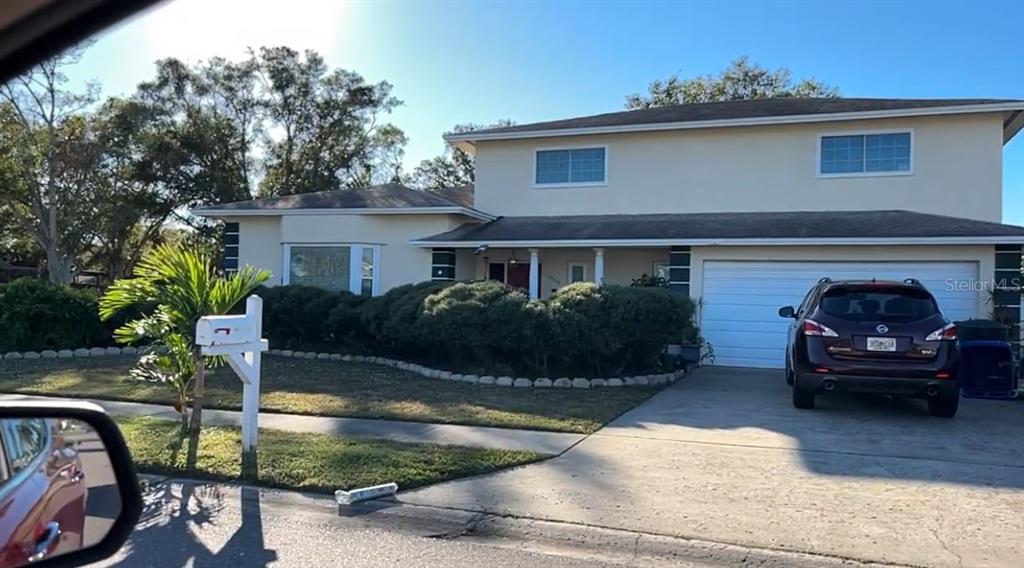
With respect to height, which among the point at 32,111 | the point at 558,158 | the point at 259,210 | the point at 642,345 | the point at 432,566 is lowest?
the point at 432,566

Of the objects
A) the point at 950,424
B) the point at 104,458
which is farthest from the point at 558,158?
the point at 104,458

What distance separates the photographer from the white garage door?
1449 cm

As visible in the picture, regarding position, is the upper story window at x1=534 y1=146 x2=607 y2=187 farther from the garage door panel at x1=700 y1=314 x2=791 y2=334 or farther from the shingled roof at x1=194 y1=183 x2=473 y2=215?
the garage door panel at x1=700 y1=314 x2=791 y2=334

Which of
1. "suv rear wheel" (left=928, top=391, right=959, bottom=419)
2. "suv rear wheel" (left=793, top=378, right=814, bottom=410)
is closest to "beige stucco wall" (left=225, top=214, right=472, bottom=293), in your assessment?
"suv rear wheel" (left=793, top=378, right=814, bottom=410)

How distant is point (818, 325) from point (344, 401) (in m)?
6.28

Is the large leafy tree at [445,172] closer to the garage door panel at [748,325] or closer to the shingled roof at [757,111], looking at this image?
the shingled roof at [757,111]

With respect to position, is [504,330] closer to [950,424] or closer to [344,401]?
[344,401]

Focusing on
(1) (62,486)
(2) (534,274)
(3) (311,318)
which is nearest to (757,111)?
(2) (534,274)

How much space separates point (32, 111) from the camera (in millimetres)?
30609

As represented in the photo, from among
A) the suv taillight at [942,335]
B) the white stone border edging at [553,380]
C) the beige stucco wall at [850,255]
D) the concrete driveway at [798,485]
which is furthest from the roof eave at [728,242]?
the suv taillight at [942,335]

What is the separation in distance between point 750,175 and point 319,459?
1338 centimetres

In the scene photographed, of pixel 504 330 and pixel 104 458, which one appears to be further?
pixel 504 330

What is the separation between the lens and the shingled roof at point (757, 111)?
15.7m

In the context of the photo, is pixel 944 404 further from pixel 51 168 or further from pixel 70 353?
pixel 51 168
